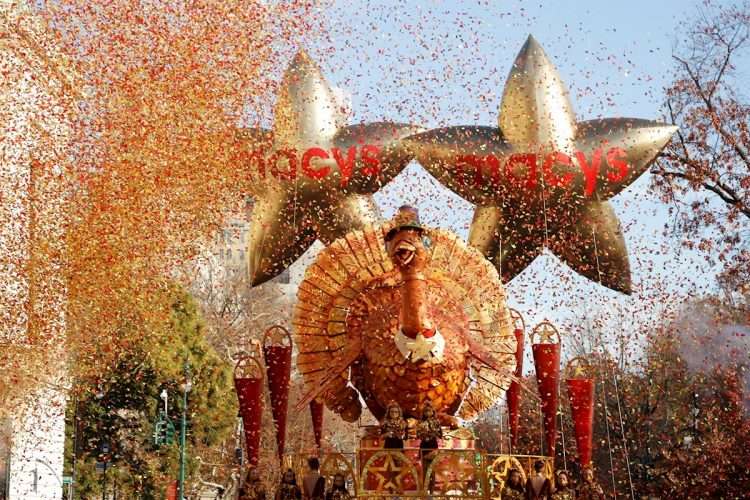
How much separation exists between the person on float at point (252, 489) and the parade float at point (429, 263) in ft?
1.83

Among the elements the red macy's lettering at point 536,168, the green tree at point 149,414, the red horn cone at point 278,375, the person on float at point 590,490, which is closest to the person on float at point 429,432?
the person on float at point 590,490

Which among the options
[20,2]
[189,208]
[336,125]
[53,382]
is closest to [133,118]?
[189,208]

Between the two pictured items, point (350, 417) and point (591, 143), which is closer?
point (350, 417)

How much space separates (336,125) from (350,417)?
4.36 meters

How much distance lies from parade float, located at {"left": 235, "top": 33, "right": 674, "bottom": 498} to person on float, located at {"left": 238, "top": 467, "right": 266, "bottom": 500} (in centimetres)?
56

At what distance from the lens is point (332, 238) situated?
14992 mm

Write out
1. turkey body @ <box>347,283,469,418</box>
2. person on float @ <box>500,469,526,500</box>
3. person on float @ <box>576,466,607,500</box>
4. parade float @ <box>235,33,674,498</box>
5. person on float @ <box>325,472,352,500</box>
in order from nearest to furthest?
1. person on float @ <box>325,472,352,500</box>
2. person on float @ <box>500,469,526,500</box>
3. parade float @ <box>235,33,674,498</box>
4. turkey body @ <box>347,283,469,418</box>
5. person on float @ <box>576,466,607,500</box>

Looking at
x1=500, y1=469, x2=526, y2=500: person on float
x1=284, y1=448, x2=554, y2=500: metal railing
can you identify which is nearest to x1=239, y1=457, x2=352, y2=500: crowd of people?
x1=284, y1=448, x2=554, y2=500: metal railing

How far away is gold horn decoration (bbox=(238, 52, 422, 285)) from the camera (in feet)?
49.0

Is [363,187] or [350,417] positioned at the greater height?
→ [363,187]

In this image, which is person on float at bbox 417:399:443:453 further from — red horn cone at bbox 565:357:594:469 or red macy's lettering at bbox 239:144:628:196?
red macy's lettering at bbox 239:144:628:196

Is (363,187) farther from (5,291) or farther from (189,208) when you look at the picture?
(5,291)

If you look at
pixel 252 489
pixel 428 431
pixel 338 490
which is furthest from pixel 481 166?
pixel 252 489

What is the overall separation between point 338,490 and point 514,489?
6.01 feet
